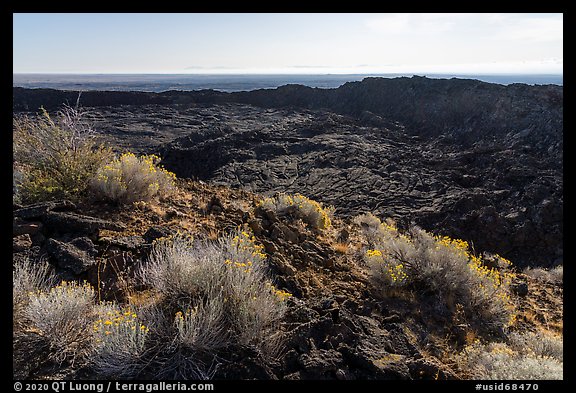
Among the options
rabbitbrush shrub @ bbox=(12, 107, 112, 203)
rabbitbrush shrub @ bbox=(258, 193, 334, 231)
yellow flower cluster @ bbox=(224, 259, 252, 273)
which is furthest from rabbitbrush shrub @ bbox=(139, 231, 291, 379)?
rabbitbrush shrub @ bbox=(258, 193, 334, 231)

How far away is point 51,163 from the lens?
5.54 metres

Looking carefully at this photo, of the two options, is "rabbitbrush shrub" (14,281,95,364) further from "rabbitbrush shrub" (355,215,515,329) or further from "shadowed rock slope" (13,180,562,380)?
"rabbitbrush shrub" (355,215,515,329)

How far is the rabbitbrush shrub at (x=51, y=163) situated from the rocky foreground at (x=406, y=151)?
979 cm

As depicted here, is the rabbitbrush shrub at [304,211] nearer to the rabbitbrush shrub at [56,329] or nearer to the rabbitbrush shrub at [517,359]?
the rabbitbrush shrub at [517,359]

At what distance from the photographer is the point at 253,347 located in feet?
9.62

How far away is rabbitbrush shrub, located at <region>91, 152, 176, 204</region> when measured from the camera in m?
5.32

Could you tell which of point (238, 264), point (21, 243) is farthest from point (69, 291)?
point (238, 264)

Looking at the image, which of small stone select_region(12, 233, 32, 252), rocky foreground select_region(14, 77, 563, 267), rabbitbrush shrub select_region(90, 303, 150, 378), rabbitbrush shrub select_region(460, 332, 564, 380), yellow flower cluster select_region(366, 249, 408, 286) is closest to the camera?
rabbitbrush shrub select_region(90, 303, 150, 378)

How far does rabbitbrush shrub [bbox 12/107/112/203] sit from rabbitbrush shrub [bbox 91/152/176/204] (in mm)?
227

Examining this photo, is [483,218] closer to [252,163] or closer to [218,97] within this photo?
[252,163]

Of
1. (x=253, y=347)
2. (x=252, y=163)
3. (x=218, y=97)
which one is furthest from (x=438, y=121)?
(x=253, y=347)

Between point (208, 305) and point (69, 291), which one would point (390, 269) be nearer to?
point (208, 305)

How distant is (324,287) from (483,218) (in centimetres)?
992

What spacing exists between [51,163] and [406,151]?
57.2 feet
